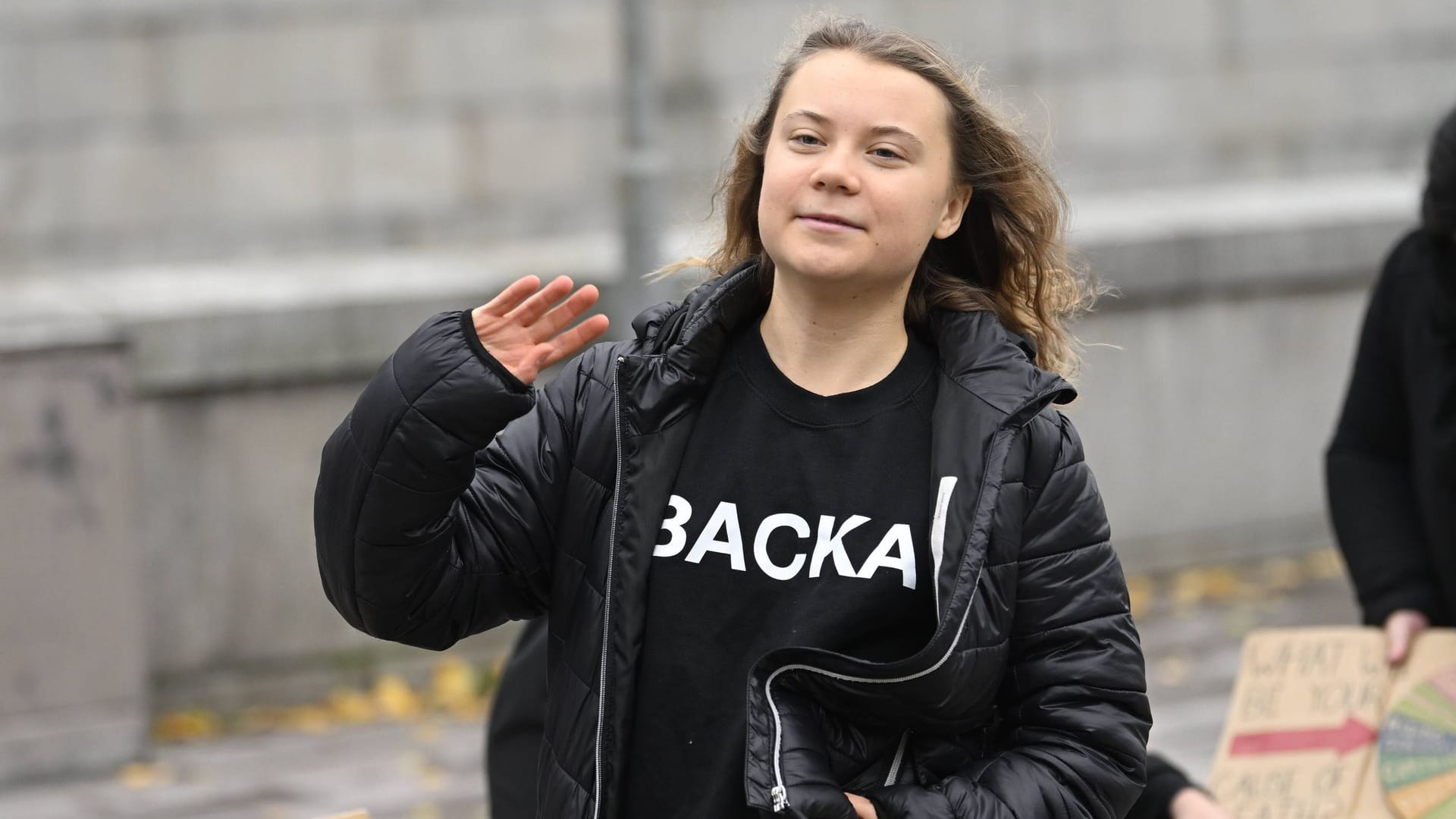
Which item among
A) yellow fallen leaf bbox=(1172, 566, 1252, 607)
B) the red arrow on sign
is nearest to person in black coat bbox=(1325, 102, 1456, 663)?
the red arrow on sign

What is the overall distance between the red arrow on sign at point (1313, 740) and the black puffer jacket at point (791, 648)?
3.97 ft

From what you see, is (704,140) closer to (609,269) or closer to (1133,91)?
(609,269)

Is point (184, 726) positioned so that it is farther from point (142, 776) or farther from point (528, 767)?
point (528, 767)

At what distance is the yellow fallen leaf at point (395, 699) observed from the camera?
23.1ft

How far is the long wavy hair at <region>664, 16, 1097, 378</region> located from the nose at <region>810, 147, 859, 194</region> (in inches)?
7.8

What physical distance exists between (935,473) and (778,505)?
0.20 m

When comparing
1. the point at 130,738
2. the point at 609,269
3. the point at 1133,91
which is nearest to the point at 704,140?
the point at 609,269

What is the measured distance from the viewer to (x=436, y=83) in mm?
7754

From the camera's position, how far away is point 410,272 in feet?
24.7

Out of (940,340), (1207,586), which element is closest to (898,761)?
(940,340)

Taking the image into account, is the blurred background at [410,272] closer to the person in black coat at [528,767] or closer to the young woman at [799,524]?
the person in black coat at [528,767]

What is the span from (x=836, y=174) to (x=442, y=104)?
5.64 meters

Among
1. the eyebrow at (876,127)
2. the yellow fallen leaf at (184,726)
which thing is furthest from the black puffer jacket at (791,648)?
the yellow fallen leaf at (184,726)

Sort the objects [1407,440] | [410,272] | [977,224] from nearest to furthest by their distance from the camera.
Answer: [977,224] < [1407,440] < [410,272]
